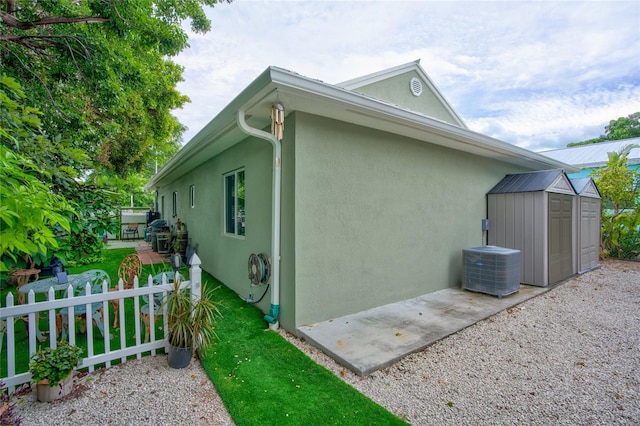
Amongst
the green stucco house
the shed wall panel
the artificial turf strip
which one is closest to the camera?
the artificial turf strip

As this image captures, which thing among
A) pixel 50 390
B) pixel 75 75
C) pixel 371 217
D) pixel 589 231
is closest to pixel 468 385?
pixel 371 217

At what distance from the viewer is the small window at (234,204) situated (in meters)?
5.54

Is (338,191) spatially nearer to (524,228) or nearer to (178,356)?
(178,356)

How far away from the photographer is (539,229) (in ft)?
20.2

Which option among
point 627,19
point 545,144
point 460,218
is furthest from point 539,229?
point 545,144

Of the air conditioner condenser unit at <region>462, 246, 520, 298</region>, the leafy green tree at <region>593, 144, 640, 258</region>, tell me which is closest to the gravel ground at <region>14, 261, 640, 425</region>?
the air conditioner condenser unit at <region>462, 246, 520, 298</region>

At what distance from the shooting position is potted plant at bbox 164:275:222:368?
307cm

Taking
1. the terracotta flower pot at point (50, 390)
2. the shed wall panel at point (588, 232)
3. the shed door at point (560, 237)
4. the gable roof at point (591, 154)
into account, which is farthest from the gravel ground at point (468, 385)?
the gable roof at point (591, 154)

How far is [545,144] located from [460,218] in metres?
39.8

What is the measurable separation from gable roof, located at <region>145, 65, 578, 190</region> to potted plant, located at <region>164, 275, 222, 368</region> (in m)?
2.26

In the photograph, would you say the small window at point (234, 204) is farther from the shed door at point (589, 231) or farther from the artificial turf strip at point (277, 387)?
the shed door at point (589, 231)

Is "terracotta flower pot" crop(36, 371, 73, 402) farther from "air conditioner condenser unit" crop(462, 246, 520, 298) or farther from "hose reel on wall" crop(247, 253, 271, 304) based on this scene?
"air conditioner condenser unit" crop(462, 246, 520, 298)

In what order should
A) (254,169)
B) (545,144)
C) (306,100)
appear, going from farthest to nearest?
(545,144)
(254,169)
(306,100)

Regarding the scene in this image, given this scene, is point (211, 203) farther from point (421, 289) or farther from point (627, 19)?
point (627, 19)
